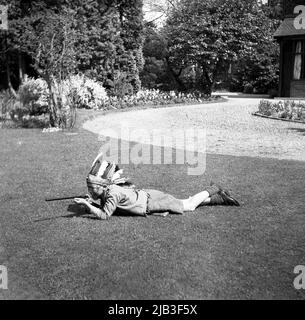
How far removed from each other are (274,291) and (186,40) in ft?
84.2

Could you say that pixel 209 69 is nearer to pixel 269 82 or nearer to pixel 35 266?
pixel 269 82

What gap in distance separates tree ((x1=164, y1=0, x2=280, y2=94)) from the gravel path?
26.2 ft

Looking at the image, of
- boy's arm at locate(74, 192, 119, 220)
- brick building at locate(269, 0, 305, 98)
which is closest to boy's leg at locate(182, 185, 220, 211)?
boy's arm at locate(74, 192, 119, 220)

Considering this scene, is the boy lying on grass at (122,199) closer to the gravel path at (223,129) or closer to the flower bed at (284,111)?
the gravel path at (223,129)

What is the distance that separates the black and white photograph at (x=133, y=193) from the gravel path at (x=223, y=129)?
0.06 meters

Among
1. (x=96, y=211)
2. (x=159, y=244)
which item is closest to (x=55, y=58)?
(x=96, y=211)

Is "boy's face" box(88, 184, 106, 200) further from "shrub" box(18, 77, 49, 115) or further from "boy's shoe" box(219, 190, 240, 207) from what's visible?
"shrub" box(18, 77, 49, 115)

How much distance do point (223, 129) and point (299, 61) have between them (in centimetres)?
1389

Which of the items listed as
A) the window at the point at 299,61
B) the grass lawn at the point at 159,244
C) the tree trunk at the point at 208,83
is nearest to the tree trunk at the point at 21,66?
the tree trunk at the point at 208,83

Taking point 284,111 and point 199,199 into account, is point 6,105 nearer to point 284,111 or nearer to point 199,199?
point 284,111

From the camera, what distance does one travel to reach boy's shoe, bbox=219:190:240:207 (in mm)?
6320
